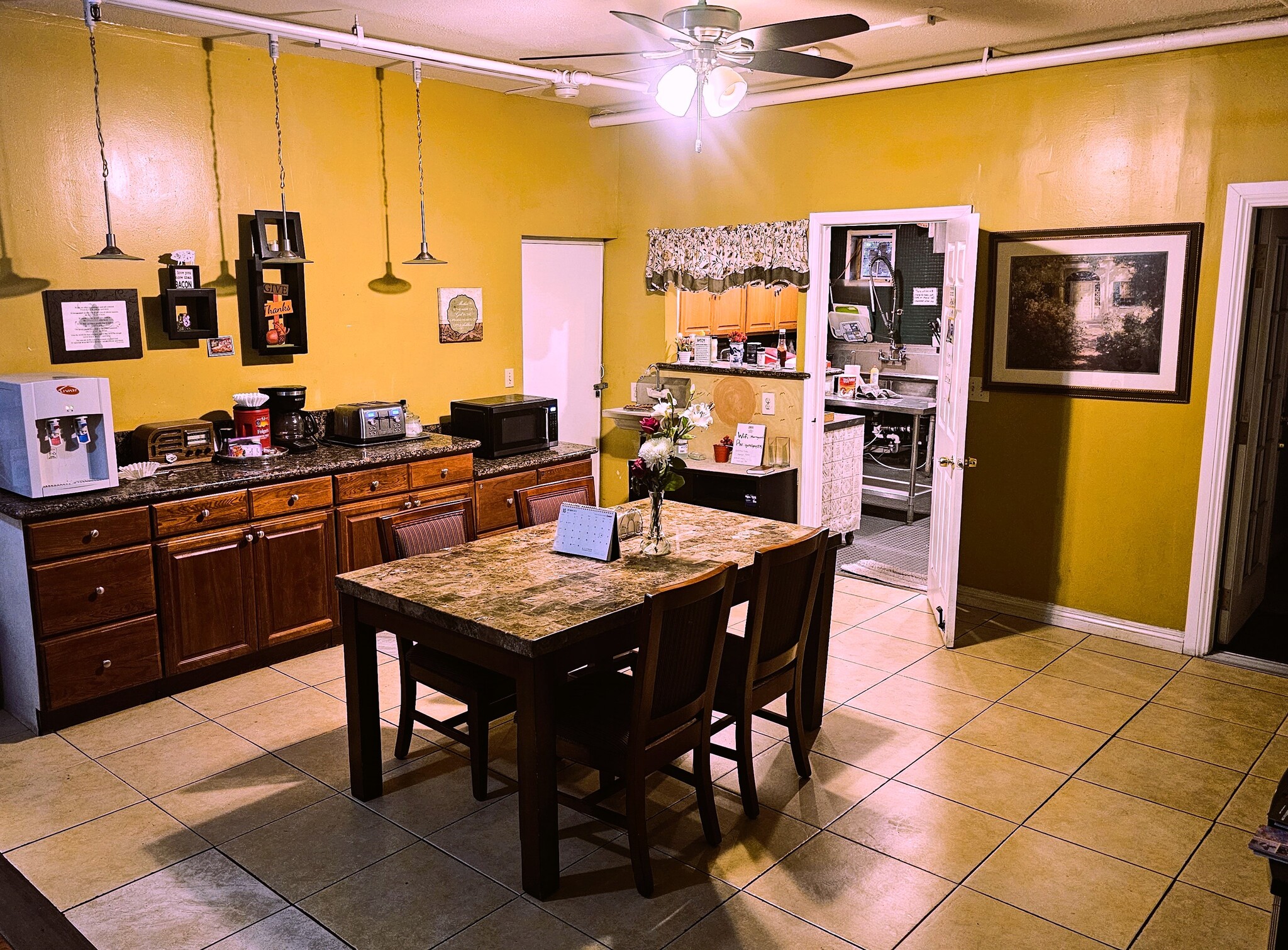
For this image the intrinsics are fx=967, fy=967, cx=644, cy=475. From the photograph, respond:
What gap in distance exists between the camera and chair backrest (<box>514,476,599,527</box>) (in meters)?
4.05

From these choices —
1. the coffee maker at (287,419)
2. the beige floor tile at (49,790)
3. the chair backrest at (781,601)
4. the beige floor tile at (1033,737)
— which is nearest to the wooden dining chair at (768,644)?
the chair backrest at (781,601)

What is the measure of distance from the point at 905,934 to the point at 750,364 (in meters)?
4.14

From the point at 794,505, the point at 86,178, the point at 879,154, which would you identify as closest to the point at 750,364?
the point at 794,505

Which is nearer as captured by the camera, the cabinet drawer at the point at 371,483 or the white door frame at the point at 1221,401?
the white door frame at the point at 1221,401

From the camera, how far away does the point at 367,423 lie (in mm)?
4984

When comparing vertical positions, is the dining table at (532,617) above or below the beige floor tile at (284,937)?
above

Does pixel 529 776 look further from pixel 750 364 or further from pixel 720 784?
pixel 750 364

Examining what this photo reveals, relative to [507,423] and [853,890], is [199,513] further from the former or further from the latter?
[853,890]

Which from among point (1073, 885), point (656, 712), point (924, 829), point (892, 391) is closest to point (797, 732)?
point (924, 829)

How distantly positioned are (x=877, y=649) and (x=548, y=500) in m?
1.85

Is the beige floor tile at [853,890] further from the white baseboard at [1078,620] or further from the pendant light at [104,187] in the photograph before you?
the pendant light at [104,187]

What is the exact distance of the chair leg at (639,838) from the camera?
279cm

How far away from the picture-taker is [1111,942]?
2633mm

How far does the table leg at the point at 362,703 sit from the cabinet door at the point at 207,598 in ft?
4.14
